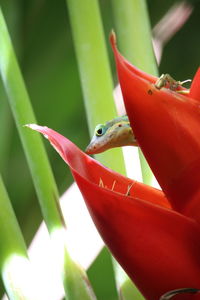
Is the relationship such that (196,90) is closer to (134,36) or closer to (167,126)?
(167,126)

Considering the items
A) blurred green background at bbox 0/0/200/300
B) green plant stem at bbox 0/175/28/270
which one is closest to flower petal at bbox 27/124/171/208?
green plant stem at bbox 0/175/28/270

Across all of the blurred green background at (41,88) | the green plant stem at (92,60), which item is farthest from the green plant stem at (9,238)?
the blurred green background at (41,88)

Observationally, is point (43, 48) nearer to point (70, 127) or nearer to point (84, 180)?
point (70, 127)

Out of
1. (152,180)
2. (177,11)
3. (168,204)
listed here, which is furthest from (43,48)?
(168,204)

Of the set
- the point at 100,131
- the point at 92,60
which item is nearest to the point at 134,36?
the point at 92,60

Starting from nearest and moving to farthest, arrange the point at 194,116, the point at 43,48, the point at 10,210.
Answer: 1. the point at 194,116
2. the point at 10,210
3. the point at 43,48

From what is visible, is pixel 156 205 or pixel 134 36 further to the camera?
pixel 134 36

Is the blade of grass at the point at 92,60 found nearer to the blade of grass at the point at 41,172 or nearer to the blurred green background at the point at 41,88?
the blade of grass at the point at 41,172
